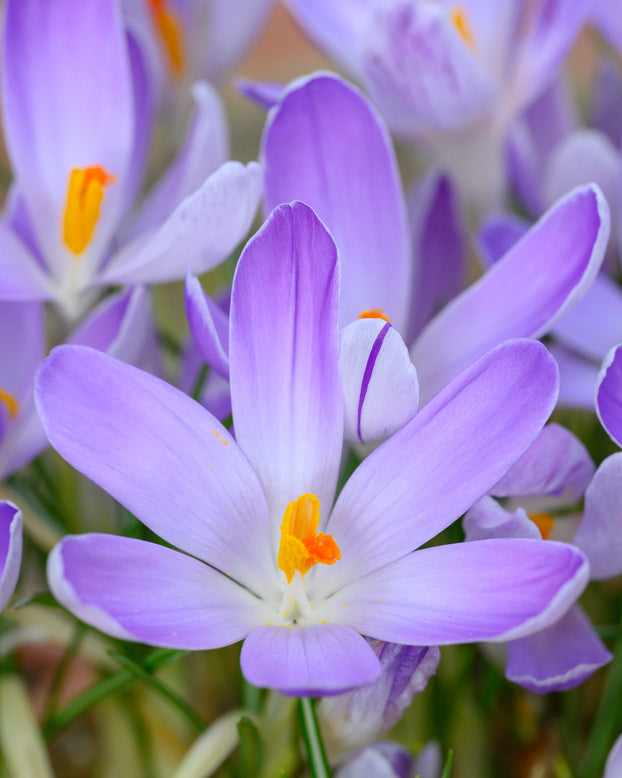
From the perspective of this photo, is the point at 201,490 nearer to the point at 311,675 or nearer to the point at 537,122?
the point at 311,675

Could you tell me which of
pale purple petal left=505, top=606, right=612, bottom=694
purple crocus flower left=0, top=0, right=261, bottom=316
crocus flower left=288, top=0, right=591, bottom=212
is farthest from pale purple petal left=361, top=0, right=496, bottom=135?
pale purple petal left=505, top=606, right=612, bottom=694

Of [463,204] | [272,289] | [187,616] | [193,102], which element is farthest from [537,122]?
[187,616]

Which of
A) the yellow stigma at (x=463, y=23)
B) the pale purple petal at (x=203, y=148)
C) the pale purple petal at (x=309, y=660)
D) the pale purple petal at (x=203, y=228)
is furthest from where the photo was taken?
the yellow stigma at (x=463, y=23)

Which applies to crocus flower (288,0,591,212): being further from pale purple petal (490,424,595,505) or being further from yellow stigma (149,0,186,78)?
pale purple petal (490,424,595,505)

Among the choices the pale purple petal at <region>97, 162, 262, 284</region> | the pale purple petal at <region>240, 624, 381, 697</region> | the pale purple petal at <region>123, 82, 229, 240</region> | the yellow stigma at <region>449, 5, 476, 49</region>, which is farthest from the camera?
the yellow stigma at <region>449, 5, 476, 49</region>

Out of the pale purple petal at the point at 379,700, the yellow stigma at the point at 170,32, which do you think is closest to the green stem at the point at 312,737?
the pale purple petal at the point at 379,700

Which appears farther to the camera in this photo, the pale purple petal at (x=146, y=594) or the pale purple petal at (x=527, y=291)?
the pale purple petal at (x=527, y=291)

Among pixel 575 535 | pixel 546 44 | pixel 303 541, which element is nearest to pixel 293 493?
pixel 303 541

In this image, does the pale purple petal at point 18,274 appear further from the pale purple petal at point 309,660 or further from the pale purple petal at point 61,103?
the pale purple petal at point 309,660
